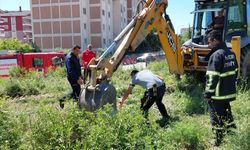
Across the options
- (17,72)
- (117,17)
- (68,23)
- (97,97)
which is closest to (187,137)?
(97,97)

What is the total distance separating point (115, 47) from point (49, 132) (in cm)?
391

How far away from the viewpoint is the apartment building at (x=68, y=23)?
171 ft

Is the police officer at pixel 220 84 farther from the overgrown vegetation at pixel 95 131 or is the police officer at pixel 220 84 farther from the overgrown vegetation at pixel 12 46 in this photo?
the overgrown vegetation at pixel 12 46

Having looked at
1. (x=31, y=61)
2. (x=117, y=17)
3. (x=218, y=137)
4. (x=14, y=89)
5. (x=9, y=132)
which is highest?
(x=117, y=17)

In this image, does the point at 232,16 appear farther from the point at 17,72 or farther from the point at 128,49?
the point at 17,72

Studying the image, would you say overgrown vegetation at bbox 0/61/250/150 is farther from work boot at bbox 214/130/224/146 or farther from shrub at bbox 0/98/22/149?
work boot at bbox 214/130/224/146

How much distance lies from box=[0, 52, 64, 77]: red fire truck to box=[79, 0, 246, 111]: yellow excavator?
1072 cm

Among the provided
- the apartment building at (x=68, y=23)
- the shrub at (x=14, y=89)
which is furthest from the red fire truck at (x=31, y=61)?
the apartment building at (x=68, y=23)

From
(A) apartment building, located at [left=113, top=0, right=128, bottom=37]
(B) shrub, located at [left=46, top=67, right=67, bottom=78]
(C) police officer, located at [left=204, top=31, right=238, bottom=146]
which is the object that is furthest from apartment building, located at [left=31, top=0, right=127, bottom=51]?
(C) police officer, located at [left=204, top=31, right=238, bottom=146]

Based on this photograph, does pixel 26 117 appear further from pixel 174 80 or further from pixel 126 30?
pixel 174 80

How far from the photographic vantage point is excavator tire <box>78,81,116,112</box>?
657 cm

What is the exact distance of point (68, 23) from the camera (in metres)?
52.5

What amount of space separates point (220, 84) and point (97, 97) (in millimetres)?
2471

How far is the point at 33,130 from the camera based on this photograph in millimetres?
3959
